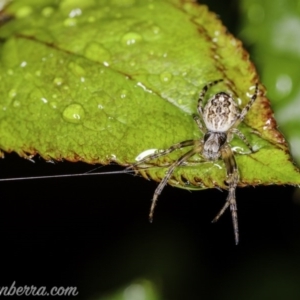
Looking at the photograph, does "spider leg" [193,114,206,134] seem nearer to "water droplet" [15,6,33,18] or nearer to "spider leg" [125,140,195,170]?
"spider leg" [125,140,195,170]

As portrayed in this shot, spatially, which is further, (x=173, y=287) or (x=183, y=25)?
(x=173, y=287)

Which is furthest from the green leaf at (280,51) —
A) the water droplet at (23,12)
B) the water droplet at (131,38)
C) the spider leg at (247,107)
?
the water droplet at (23,12)

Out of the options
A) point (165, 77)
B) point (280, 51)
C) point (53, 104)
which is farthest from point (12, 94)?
point (280, 51)

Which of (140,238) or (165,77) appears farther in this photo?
(140,238)

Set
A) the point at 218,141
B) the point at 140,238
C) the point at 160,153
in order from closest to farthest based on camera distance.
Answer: the point at 160,153, the point at 218,141, the point at 140,238

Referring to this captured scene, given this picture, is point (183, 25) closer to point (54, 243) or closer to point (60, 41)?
point (60, 41)

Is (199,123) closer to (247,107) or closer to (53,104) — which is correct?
(247,107)

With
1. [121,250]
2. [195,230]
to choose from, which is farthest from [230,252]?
[121,250]

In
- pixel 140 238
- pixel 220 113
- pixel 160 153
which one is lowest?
pixel 160 153
